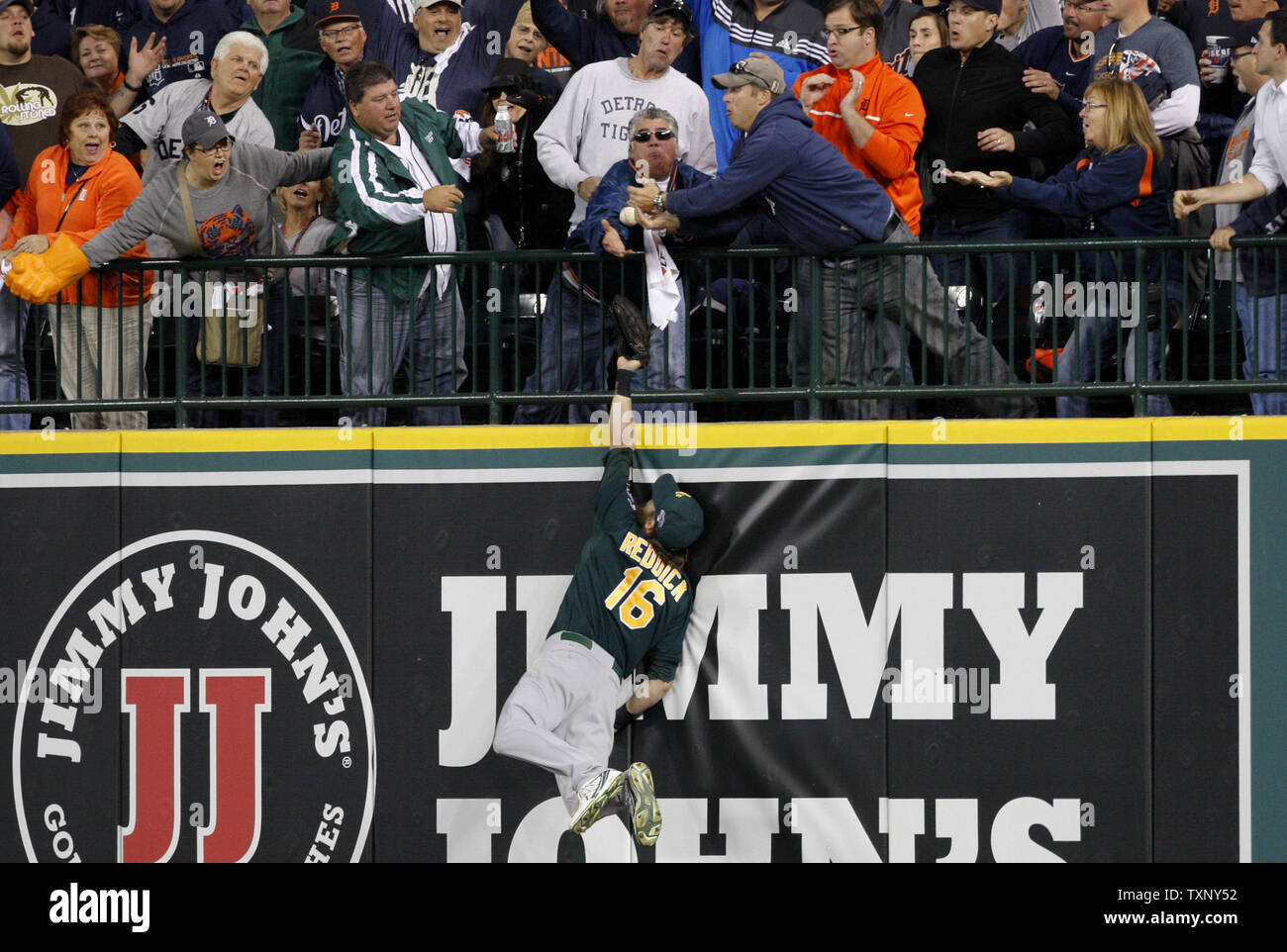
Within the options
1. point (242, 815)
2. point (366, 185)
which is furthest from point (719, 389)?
point (242, 815)

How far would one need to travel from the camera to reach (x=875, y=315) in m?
9.32

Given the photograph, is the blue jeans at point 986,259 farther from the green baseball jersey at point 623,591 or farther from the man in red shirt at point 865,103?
the green baseball jersey at point 623,591

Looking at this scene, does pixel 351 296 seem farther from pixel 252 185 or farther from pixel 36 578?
pixel 36 578

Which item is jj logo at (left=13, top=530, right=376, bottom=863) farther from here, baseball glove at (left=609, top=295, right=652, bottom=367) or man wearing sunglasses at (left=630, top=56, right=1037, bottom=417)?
man wearing sunglasses at (left=630, top=56, right=1037, bottom=417)

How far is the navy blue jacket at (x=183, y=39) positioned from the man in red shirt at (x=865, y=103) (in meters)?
4.69

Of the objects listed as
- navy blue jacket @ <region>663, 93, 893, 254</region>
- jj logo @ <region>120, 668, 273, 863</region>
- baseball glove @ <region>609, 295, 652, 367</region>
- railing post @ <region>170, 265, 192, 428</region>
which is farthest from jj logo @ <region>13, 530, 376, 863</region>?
navy blue jacket @ <region>663, 93, 893, 254</region>

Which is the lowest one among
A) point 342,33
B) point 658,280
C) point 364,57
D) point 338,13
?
point 658,280

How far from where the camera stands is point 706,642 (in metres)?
9.10

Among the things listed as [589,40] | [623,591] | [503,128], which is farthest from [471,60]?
[623,591]

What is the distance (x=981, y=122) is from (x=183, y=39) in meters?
5.87

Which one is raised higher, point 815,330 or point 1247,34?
point 1247,34

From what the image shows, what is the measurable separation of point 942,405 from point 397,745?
3.80 metres

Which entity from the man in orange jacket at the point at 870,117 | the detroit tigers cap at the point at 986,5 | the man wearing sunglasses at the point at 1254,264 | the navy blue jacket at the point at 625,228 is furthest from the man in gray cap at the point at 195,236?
the man wearing sunglasses at the point at 1254,264

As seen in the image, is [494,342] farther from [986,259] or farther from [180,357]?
[986,259]
